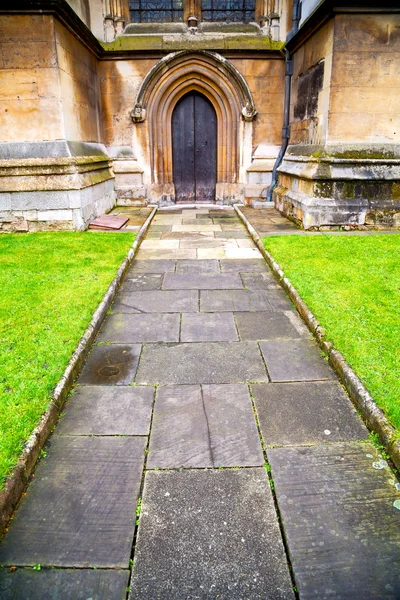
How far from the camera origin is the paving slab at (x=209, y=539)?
1759 mm

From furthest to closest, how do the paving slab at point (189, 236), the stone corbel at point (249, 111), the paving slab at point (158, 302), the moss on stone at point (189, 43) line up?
1. the stone corbel at point (249, 111)
2. the moss on stone at point (189, 43)
3. the paving slab at point (189, 236)
4. the paving slab at point (158, 302)

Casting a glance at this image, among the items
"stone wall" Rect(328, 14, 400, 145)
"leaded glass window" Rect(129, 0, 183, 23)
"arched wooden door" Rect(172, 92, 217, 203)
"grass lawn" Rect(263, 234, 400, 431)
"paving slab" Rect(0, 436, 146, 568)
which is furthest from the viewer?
"arched wooden door" Rect(172, 92, 217, 203)

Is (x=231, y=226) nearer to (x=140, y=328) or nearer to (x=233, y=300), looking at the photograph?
(x=233, y=300)

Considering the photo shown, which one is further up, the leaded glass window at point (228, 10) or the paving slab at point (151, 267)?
the leaded glass window at point (228, 10)

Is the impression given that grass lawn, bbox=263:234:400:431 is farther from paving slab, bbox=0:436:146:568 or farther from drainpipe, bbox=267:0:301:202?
drainpipe, bbox=267:0:301:202

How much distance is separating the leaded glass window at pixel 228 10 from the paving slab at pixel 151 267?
791 centimetres

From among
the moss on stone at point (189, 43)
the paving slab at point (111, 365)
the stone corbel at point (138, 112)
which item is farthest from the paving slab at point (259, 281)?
the moss on stone at point (189, 43)

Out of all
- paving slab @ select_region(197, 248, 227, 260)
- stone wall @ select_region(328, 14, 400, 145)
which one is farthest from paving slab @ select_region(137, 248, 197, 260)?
stone wall @ select_region(328, 14, 400, 145)

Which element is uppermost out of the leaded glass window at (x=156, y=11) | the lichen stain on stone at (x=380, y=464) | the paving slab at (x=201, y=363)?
the leaded glass window at (x=156, y=11)

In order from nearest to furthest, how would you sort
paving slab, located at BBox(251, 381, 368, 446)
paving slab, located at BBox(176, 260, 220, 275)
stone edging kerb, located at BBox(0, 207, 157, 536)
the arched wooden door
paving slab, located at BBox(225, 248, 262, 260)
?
stone edging kerb, located at BBox(0, 207, 157, 536) → paving slab, located at BBox(251, 381, 368, 446) → paving slab, located at BBox(176, 260, 220, 275) → paving slab, located at BBox(225, 248, 262, 260) → the arched wooden door

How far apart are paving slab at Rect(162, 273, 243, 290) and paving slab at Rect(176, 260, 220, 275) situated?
144mm

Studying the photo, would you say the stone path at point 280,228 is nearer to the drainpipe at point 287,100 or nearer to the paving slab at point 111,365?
the drainpipe at point 287,100

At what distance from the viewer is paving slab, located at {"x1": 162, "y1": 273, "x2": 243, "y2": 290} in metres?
5.41

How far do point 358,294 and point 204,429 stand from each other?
2.67 metres
